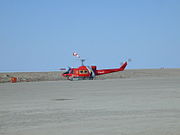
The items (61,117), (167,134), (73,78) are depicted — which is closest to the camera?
(167,134)

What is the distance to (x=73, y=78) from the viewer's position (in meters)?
42.8

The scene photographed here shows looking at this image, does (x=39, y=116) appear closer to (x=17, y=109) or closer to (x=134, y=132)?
(x=17, y=109)

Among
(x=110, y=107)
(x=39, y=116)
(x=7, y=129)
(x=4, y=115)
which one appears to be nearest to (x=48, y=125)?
(x=7, y=129)

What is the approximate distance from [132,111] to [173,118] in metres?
1.57

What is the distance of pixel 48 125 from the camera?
8.08 m

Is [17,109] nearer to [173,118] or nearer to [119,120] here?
[119,120]

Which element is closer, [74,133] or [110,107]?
→ [74,133]

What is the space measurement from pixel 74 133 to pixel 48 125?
113 cm

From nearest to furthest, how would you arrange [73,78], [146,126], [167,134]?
[167,134] → [146,126] → [73,78]

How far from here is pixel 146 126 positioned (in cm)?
764

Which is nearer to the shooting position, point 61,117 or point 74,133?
point 74,133

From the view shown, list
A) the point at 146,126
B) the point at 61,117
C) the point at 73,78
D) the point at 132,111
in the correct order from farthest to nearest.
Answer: the point at 73,78, the point at 132,111, the point at 61,117, the point at 146,126

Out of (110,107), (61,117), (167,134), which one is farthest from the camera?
(110,107)

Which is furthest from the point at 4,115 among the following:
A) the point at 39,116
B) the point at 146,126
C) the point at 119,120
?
the point at 146,126
